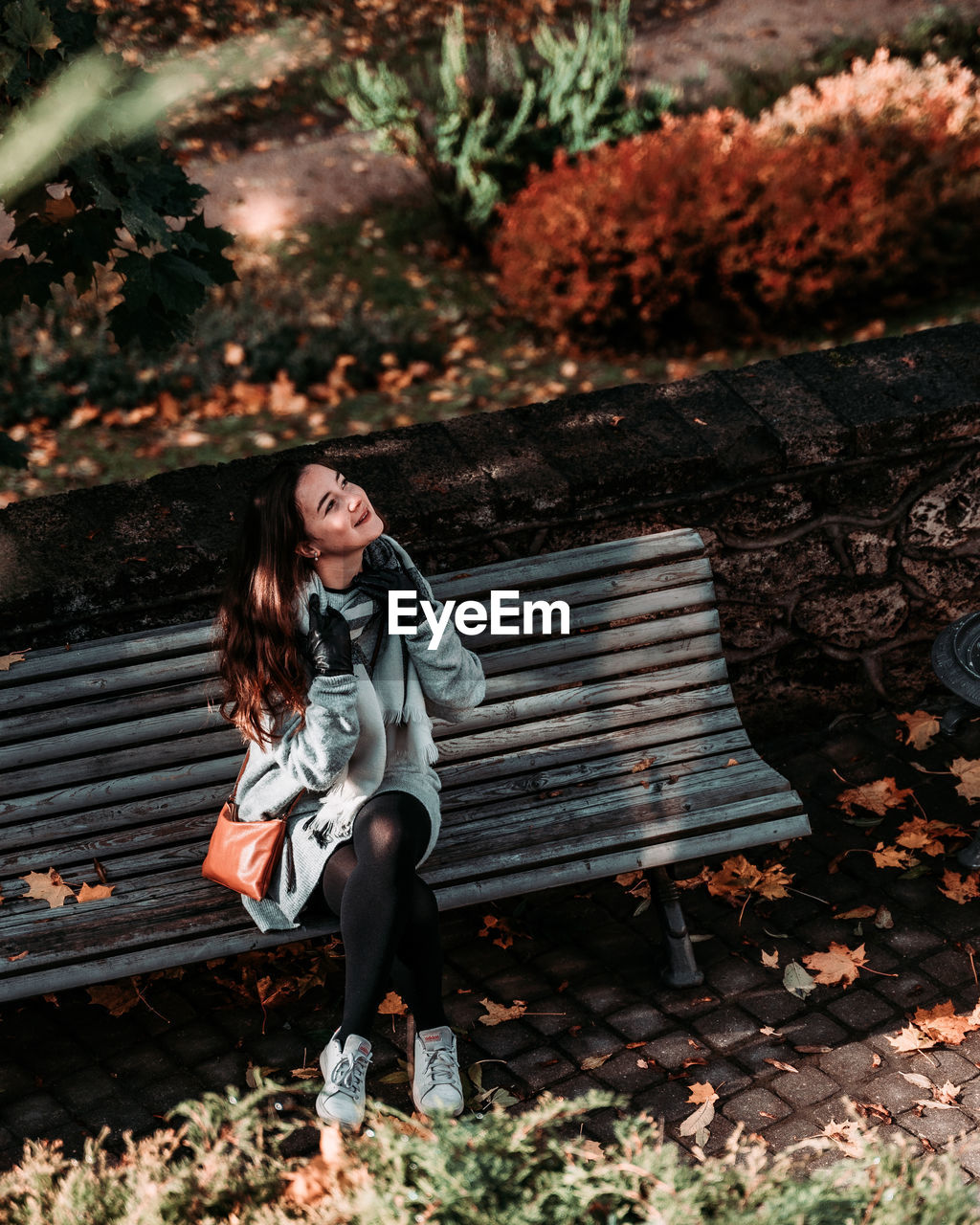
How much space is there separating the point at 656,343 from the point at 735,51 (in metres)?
4.83

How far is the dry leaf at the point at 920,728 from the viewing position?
4.11 meters

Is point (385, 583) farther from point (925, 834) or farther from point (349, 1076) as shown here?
point (925, 834)

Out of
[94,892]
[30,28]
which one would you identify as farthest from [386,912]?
[30,28]

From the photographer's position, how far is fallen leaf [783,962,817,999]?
3.27 metres

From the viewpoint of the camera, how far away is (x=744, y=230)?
22.8ft

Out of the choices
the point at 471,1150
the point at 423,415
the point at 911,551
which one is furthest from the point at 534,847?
the point at 423,415

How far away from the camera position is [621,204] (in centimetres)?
696

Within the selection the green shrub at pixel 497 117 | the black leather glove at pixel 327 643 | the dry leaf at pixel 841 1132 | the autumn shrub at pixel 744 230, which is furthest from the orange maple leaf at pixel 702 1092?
the green shrub at pixel 497 117

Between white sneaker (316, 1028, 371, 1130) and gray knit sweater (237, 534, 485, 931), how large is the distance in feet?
1.06

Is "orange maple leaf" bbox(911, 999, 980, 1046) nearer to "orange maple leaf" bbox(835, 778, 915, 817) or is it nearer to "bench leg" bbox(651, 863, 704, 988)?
"bench leg" bbox(651, 863, 704, 988)

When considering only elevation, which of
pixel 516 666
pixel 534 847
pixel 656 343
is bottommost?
pixel 656 343

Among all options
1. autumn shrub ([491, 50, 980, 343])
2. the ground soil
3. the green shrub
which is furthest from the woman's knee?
the ground soil

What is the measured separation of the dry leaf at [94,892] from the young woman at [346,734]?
0.38 meters

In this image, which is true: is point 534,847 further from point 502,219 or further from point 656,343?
A: point 502,219
